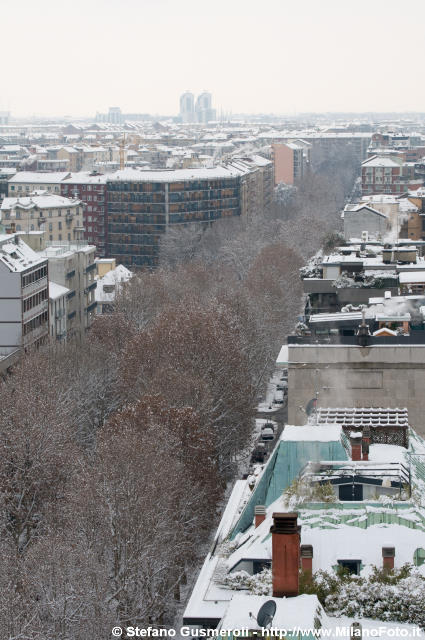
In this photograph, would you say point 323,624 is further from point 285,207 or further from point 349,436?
point 285,207

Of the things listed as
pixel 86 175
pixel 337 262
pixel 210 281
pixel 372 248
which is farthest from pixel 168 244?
pixel 337 262

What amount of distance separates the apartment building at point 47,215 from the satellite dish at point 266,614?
360 feet

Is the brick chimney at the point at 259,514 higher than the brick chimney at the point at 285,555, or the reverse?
the brick chimney at the point at 285,555

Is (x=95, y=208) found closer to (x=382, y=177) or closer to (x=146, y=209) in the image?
(x=146, y=209)

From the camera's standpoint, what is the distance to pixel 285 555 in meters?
26.4

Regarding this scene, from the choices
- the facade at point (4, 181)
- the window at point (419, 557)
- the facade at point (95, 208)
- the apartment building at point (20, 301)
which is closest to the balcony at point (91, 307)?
the apartment building at point (20, 301)

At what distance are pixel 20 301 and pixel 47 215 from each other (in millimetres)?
54905

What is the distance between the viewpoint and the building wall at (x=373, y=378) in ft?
174

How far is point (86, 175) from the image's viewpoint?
590ft

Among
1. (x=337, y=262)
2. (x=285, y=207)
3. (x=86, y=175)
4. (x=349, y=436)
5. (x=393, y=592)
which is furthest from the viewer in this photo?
(x=285, y=207)

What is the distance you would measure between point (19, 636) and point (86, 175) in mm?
148861

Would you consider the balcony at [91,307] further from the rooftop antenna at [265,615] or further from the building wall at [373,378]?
the rooftop antenna at [265,615]

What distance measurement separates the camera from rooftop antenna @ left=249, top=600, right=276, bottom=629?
24.0 metres

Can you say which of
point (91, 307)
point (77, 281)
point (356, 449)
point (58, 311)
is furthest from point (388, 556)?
point (91, 307)
